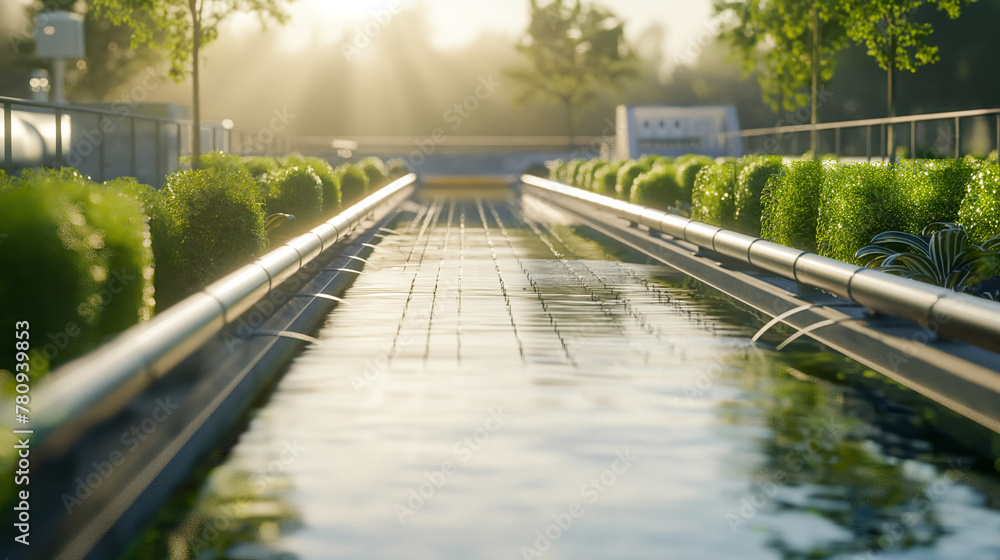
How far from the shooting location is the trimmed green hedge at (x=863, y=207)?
12.7 m

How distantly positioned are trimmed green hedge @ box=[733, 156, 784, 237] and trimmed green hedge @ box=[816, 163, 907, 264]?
420 centimetres

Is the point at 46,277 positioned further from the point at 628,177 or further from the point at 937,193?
the point at 628,177

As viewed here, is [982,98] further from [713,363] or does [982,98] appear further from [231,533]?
[231,533]

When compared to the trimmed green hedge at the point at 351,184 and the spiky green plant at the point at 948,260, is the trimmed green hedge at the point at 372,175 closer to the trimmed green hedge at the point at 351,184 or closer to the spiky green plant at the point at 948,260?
the trimmed green hedge at the point at 351,184

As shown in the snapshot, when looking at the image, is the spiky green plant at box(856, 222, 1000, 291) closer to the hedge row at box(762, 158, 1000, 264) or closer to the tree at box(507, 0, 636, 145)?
the hedge row at box(762, 158, 1000, 264)

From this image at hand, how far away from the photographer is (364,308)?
1299 centimetres

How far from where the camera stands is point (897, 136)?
4228 centimetres

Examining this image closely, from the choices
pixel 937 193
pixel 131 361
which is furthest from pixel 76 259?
pixel 937 193

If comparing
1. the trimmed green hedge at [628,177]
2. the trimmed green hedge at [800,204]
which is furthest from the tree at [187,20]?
the trimmed green hedge at [800,204]

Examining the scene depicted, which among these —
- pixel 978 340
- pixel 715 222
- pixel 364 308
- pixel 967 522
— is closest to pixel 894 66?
pixel 715 222

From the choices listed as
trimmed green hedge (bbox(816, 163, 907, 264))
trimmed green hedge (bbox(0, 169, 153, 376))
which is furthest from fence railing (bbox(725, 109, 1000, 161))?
trimmed green hedge (bbox(0, 169, 153, 376))

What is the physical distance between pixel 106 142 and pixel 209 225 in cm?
2451

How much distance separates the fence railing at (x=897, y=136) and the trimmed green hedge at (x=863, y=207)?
9697mm

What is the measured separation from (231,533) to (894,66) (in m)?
32.8
